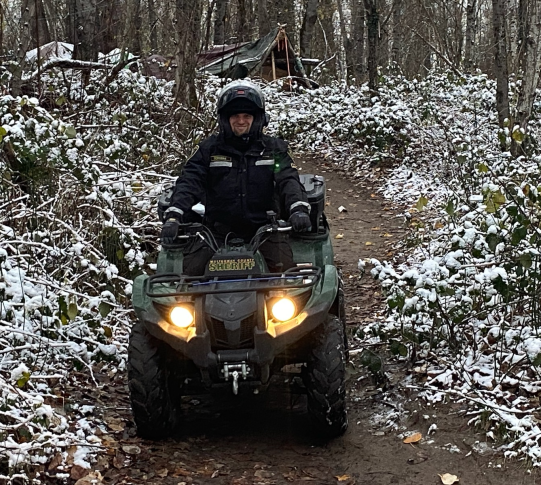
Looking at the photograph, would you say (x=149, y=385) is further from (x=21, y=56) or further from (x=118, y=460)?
(x=21, y=56)

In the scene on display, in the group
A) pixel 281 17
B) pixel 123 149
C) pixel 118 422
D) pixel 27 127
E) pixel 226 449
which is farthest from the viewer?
pixel 281 17

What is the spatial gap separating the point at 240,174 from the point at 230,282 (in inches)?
43.6

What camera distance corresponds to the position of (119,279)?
5594 mm

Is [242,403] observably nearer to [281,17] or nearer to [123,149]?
[123,149]

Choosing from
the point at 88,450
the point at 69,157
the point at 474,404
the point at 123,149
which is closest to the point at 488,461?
the point at 474,404

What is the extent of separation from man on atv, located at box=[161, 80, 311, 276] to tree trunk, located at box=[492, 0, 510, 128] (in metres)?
5.54

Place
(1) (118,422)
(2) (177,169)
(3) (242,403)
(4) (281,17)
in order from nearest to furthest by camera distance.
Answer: (1) (118,422) < (3) (242,403) < (2) (177,169) < (4) (281,17)

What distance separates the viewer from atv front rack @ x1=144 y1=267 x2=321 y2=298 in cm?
392

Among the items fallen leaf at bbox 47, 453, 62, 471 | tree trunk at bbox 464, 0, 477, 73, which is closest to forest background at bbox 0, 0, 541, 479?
fallen leaf at bbox 47, 453, 62, 471

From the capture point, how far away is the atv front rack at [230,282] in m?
3.92

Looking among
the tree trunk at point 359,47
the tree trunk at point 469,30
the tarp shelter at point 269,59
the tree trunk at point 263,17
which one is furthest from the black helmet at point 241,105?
the tree trunk at point 263,17

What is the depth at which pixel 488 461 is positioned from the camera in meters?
3.83

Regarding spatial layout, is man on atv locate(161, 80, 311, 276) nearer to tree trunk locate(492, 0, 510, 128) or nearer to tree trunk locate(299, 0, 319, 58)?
tree trunk locate(492, 0, 510, 128)

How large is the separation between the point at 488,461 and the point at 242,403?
1.64 m
